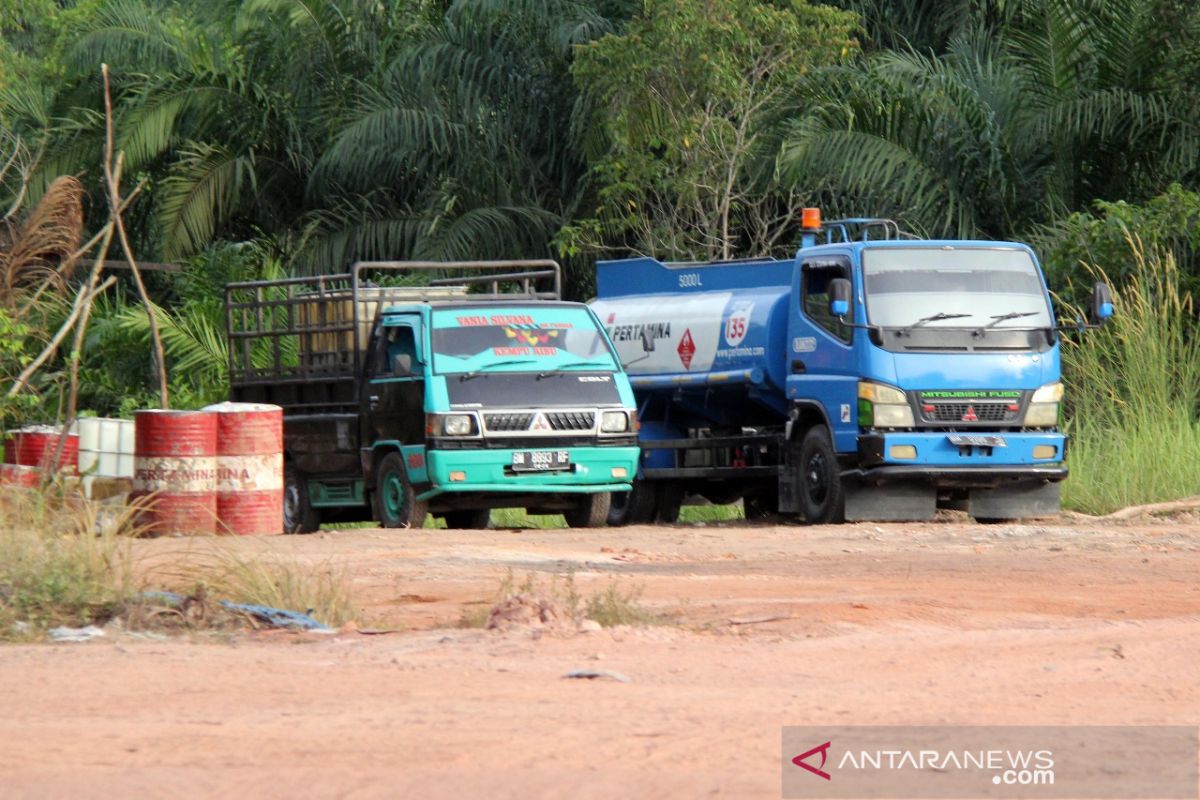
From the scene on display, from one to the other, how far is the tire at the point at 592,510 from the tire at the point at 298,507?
3.04 meters

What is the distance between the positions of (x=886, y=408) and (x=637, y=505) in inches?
172

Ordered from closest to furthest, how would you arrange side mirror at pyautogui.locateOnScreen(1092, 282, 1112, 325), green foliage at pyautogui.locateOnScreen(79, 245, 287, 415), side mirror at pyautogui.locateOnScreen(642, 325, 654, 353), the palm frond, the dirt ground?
the dirt ground
side mirror at pyautogui.locateOnScreen(1092, 282, 1112, 325)
side mirror at pyautogui.locateOnScreen(642, 325, 654, 353)
green foliage at pyautogui.locateOnScreen(79, 245, 287, 415)
the palm frond

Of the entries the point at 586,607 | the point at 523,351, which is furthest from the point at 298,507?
the point at 586,607

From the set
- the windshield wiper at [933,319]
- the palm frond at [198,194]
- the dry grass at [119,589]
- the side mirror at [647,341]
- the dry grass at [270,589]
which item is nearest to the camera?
the dry grass at [119,589]

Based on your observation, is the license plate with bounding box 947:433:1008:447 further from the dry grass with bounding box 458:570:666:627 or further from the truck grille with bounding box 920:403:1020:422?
the dry grass with bounding box 458:570:666:627

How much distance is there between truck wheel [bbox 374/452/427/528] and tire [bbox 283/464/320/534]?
5.11ft

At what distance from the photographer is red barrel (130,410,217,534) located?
51.1ft

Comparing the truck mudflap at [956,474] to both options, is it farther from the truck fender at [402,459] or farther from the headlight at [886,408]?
the truck fender at [402,459]

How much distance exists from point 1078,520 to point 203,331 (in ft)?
42.3

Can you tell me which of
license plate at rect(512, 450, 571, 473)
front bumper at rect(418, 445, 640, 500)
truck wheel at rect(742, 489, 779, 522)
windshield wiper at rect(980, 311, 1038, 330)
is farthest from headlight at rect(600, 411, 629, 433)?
windshield wiper at rect(980, 311, 1038, 330)

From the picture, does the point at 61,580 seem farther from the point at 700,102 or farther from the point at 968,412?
the point at 700,102

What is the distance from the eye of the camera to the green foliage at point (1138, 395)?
18672 mm

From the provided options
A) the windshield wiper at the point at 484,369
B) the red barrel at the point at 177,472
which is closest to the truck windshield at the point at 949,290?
the windshield wiper at the point at 484,369

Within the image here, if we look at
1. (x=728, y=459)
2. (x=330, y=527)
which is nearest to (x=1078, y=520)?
(x=728, y=459)
